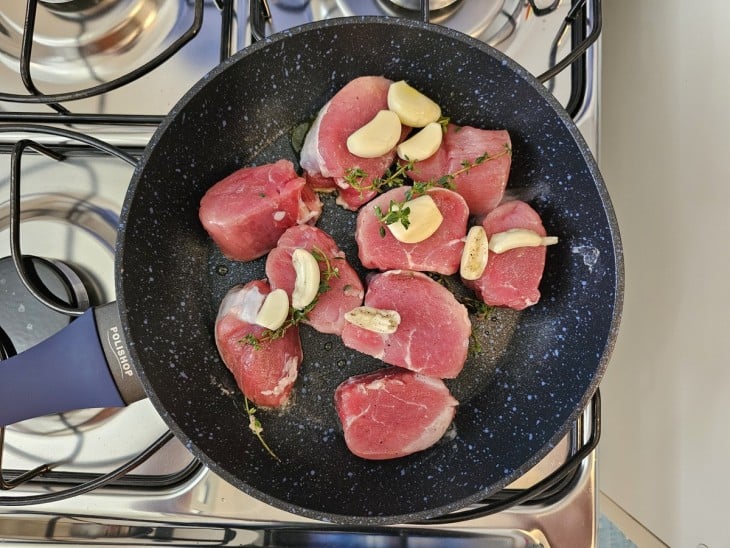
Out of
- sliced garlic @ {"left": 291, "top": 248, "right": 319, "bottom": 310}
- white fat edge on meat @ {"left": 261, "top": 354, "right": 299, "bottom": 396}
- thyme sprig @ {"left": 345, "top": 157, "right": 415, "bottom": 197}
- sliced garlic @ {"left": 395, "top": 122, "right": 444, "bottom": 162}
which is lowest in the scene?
white fat edge on meat @ {"left": 261, "top": 354, "right": 299, "bottom": 396}

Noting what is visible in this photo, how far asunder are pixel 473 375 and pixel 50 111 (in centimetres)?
85

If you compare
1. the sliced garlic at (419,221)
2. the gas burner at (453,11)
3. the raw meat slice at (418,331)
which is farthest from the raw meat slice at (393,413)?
the gas burner at (453,11)

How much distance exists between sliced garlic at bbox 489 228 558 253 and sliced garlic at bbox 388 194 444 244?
102 millimetres

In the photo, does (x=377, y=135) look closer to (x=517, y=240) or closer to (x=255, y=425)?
(x=517, y=240)

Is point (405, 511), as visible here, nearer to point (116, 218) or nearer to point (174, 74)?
point (116, 218)

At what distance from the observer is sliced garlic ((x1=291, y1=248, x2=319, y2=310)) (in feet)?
2.88

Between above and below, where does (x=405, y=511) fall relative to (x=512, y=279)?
below

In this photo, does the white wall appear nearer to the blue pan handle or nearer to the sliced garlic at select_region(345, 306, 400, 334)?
the sliced garlic at select_region(345, 306, 400, 334)

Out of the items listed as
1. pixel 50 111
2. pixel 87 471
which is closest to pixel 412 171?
pixel 50 111

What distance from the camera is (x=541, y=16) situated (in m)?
0.93

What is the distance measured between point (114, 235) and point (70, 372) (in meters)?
0.26

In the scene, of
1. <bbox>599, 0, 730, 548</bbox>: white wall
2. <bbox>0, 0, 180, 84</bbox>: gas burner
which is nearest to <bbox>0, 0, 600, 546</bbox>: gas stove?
<bbox>0, 0, 180, 84</bbox>: gas burner

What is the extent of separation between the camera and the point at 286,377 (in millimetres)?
933

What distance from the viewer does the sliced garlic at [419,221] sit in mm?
890
